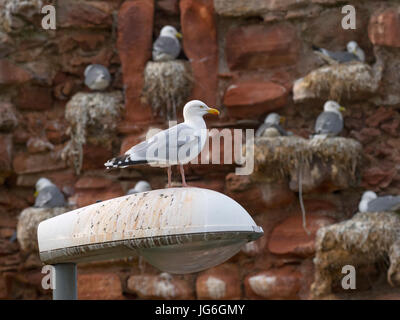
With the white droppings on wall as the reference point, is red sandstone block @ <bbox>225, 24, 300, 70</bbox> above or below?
above

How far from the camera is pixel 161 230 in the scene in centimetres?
304

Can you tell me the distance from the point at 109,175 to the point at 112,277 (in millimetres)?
967

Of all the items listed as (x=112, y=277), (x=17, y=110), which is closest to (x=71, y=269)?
(x=112, y=277)

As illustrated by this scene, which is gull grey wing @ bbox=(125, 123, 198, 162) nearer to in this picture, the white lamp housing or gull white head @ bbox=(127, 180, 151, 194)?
the white lamp housing

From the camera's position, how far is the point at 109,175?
725 centimetres

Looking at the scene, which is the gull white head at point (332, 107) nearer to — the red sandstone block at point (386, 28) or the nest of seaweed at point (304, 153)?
the nest of seaweed at point (304, 153)

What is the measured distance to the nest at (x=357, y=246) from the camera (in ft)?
19.6

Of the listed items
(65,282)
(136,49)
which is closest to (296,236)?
(136,49)

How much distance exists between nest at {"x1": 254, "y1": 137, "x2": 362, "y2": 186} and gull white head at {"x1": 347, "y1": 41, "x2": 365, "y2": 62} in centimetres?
77

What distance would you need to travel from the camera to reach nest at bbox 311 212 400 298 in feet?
19.6

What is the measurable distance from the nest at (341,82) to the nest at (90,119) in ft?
5.87

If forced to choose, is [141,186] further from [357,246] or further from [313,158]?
[357,246]

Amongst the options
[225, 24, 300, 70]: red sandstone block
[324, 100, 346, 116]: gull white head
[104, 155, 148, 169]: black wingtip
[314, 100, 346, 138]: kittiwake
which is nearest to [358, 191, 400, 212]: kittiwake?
[314, 100, 346, 138]: kittiwake

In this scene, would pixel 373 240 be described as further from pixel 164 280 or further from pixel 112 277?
pixel 112 277
